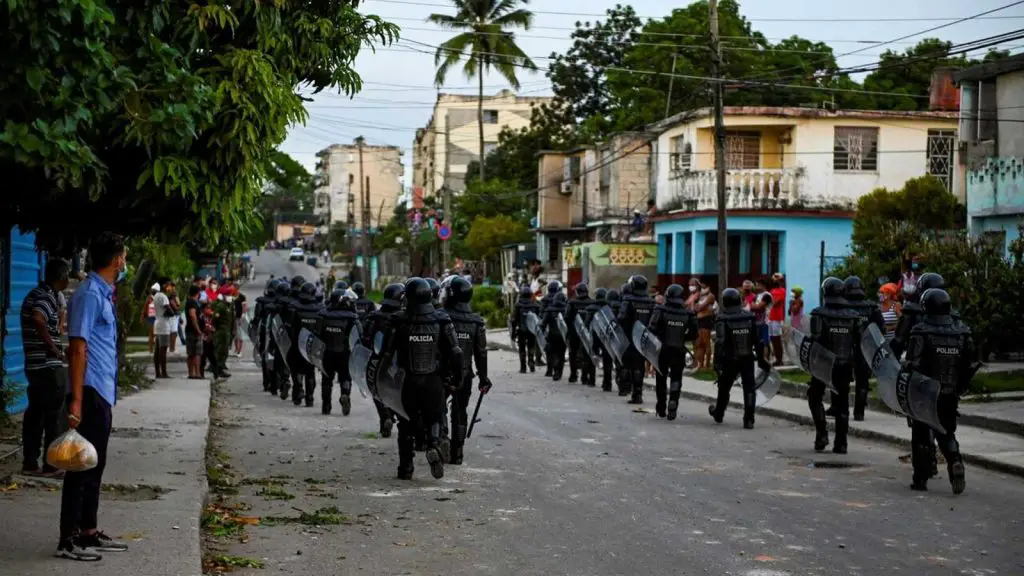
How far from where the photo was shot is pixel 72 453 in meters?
7.11

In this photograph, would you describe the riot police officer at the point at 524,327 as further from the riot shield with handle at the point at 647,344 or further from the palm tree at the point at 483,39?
the palm tree at the point at 483,39

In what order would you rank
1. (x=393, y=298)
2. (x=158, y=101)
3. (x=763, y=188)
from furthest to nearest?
(x=763, y=188) < (x=393, y=298) < (x=158, y=101)

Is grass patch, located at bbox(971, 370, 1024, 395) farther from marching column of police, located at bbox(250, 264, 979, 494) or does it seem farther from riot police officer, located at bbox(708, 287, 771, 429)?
riot police officer, located at bbox(708, 287, 771, 429)

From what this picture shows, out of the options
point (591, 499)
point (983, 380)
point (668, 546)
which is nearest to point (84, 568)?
point (668, 546)

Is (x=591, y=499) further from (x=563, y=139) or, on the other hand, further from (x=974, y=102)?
(x=563, y=139)

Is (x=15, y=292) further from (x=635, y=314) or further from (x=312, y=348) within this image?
(x=635, y=314)

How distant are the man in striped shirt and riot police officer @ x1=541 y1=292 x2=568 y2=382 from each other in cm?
1435

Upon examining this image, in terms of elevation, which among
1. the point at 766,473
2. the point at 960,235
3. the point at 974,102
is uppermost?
the point at 974,102

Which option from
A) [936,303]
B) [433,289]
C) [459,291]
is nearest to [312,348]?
[433,289]

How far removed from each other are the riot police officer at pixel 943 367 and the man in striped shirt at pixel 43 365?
7397 mm

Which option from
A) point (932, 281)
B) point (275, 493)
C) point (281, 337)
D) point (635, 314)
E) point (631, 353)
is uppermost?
point (932, 281)

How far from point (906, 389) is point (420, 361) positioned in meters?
4.30

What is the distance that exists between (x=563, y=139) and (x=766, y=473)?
5561 centimetres

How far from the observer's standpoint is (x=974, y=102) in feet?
94.1
